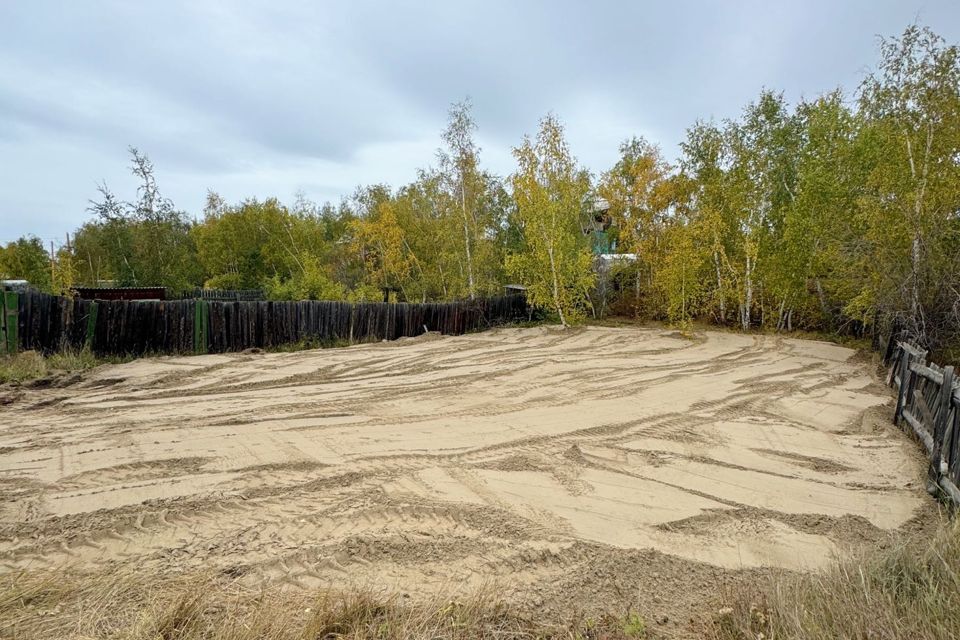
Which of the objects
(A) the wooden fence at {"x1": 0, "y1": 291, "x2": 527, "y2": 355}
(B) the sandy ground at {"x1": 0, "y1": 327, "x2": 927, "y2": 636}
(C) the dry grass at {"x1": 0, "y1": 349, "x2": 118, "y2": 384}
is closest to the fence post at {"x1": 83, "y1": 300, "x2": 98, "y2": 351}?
(A) the wooden fence at {"x1": 0, "y1": 291, "x2": 527, "y2": 355}

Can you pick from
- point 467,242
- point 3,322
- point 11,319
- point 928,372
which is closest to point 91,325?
point 11,319

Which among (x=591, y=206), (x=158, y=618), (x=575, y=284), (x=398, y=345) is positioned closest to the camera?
(x=158, y=618)

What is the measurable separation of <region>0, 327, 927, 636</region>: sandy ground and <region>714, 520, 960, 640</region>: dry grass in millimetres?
589

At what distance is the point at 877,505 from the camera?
16.1 feet

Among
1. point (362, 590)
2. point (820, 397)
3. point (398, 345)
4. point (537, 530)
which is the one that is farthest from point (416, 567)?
point (398, 345)

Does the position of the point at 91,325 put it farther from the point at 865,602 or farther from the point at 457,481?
the point at 865,602

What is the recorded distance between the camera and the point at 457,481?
5.05 metres

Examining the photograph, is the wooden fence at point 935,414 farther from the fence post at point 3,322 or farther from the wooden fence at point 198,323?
the fence post at point 3,322

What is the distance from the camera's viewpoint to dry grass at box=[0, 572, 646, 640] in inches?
95.6

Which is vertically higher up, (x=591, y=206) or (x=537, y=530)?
(x=591, y=206)

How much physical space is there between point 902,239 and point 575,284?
1018 centimetres

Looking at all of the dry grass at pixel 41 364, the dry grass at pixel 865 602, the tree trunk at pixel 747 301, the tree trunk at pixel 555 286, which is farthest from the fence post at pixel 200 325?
the tree trunk at pixel 747 301

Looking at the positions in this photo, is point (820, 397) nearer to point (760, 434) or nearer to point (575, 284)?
point (760, 434)

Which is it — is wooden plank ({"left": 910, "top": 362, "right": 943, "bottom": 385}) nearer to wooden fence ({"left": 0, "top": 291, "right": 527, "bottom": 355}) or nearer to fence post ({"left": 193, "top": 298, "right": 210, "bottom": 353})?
wooden fence ({"left": 0, "top": 291, "right": 527, "bottom": 355})
